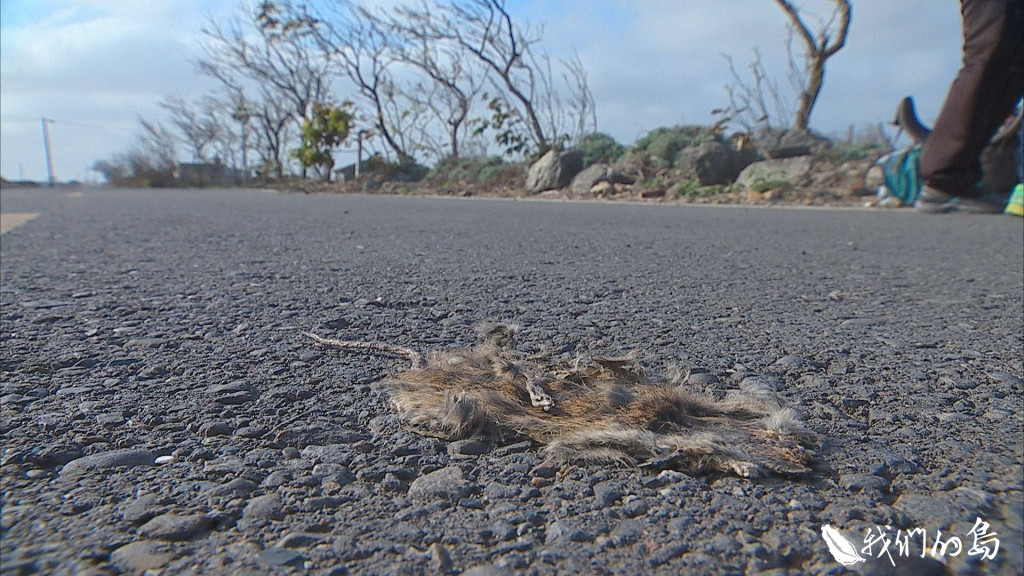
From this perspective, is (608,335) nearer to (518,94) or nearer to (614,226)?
(614,226)

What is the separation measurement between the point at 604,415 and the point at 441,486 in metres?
0.32

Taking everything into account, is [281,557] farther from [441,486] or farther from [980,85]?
[980,85]

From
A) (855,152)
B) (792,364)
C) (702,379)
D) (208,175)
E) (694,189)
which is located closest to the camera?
(702,379)

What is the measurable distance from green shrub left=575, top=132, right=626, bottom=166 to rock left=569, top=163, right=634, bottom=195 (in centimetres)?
90

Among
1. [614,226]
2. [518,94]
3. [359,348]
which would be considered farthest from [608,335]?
[518,94]

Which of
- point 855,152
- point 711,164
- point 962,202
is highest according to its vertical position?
point 855,152

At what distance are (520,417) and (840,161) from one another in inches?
437

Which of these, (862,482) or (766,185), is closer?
(862,482)

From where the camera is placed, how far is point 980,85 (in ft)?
14.7

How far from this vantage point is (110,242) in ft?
12.7

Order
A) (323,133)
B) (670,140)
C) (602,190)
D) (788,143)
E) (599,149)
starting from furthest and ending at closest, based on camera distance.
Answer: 1. (323,133)
2. (599,149)
3. (670,140)
4. (788,143)
5. (602,190)

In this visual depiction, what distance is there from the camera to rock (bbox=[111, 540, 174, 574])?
0.78 meters

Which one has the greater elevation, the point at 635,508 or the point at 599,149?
the point at 599,149

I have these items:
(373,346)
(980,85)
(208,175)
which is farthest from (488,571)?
(208,175)
